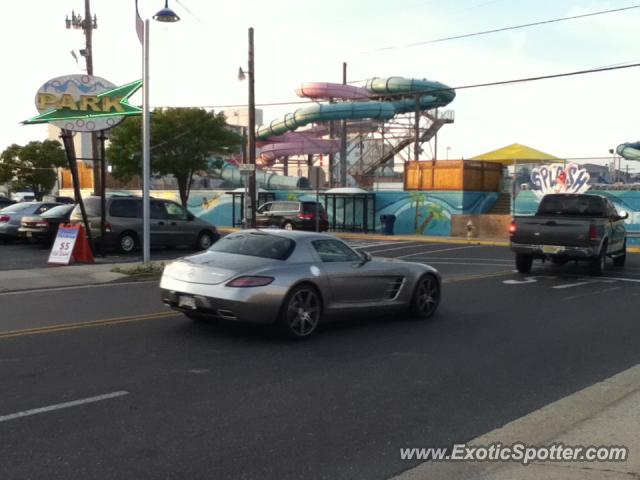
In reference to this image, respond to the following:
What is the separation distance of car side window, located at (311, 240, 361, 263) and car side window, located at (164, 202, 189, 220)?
12.9 m

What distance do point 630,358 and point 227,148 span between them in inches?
1243

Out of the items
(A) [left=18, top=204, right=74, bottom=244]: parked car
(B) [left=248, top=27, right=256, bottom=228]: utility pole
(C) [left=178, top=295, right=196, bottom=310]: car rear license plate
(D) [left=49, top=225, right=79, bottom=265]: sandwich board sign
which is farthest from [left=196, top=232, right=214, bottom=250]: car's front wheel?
(C) [left=178, top=295, right=196, bottom=310]: car rear license plate

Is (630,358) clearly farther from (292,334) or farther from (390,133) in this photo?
(390,133)

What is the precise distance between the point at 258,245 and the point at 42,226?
1464 centimetres

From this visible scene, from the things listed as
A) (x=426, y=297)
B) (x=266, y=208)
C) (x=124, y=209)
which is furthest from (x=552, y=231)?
(x=266, y=208)

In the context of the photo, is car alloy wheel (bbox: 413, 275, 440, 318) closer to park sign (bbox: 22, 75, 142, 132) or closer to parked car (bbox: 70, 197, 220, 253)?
park sign (bbox: 22, 75, 142, 132)

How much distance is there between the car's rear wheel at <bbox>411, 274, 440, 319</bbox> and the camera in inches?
397

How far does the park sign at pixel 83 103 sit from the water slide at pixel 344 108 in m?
24.5

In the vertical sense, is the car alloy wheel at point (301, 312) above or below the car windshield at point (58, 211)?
below

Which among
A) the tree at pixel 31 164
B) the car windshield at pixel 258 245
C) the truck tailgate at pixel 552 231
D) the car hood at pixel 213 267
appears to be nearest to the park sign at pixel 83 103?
the car windshield at pixel 258 245

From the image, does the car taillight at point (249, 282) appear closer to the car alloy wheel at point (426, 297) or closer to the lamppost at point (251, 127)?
the car alloy wheel at point (426, 297)

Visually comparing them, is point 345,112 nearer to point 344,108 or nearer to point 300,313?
point 344,108

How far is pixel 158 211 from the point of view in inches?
834

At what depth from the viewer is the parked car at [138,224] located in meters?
19.8
